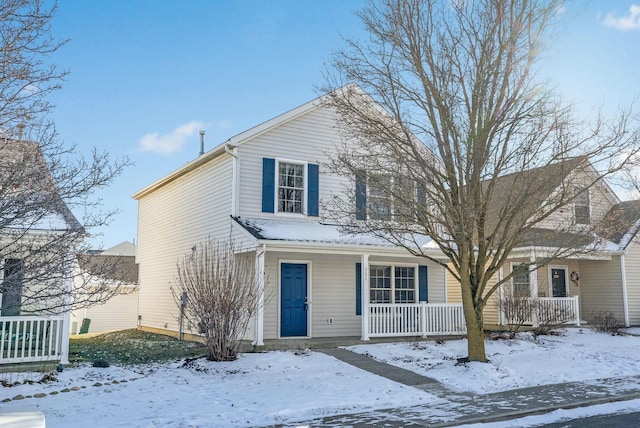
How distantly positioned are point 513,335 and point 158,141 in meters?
19.3

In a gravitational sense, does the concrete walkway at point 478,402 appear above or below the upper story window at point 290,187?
below

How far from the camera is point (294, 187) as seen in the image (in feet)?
54.0

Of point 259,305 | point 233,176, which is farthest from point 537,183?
point 233,176

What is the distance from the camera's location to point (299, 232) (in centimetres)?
1518

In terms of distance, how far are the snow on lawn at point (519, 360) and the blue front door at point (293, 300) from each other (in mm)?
2150

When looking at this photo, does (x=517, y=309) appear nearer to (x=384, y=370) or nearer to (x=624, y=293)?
(x=384, y=370)

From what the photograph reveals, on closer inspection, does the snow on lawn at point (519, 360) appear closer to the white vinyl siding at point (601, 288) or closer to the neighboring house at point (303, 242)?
the neighboring house at point (303, 242)

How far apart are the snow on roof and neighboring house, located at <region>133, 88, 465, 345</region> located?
0.03m

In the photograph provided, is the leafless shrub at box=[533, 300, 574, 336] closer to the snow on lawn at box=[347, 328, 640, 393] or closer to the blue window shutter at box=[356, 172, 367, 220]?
the snow on lawn at box=[347, 328, 640, 393]

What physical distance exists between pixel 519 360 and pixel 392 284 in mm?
4988

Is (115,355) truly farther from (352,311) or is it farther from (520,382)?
(520,382)

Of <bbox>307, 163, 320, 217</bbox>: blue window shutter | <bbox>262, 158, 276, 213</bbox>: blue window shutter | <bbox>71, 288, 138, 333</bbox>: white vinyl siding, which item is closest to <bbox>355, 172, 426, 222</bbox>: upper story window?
<bbox>307, 163, 320, 217</bbox>: blue window shutter

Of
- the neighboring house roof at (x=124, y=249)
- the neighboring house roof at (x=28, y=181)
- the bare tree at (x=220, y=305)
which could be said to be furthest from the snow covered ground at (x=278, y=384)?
the neighboring house roof at (x=124, y=249)

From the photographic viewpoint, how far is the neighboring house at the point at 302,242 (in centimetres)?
1527
